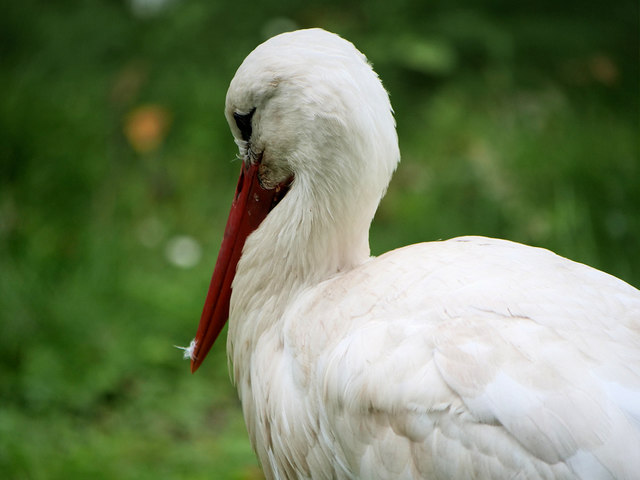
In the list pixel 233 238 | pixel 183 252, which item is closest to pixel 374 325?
pixel 233 238

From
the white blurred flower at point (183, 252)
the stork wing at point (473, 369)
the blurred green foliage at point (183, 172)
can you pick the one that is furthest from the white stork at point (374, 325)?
the white blurred flower at point (183, 252)

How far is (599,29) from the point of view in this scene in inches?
193

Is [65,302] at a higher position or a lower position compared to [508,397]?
lower

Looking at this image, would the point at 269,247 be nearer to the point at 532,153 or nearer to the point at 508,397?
the point at 508,397

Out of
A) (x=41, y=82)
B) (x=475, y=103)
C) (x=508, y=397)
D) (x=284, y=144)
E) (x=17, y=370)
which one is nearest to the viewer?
(x=508, y=397)

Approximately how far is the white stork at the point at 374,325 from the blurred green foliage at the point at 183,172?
89 centimetres

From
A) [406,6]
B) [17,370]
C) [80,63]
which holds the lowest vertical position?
[17,370]

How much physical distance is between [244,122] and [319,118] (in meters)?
0.25

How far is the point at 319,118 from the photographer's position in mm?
1902

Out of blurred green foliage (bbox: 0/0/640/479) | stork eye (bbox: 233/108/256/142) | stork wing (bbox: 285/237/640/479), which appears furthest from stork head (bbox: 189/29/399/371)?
blurred green foliage (bbox: 0/0/640/479)

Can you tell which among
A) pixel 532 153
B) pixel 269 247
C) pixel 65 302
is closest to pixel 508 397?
pixel 269 247

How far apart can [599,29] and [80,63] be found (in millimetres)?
3038

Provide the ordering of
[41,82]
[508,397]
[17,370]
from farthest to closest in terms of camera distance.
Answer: [41,82]
[17,370]
[508,397]

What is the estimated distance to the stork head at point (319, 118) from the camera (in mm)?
1901
